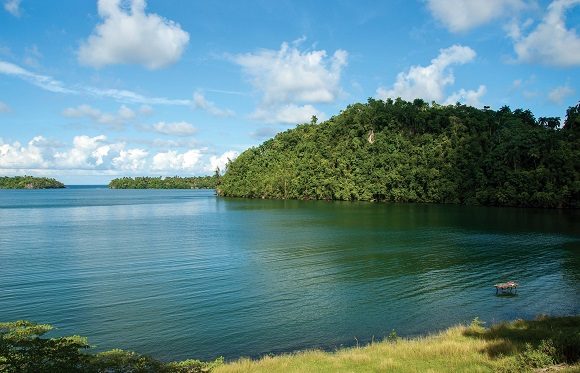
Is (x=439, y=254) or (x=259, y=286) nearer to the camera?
(x=259, y=286)

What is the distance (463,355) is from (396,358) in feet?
8.74

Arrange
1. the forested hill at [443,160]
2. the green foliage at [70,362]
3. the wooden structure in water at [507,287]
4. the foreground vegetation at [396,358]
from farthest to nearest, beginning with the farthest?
the forested hill at [443,160] → the wooden structure in water at [507,287] → the foreground vegetation at [396,358] → the green foliage at [70,362]

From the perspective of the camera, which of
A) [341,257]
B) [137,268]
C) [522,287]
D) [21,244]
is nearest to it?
[522,287]

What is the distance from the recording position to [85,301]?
31.2 metres

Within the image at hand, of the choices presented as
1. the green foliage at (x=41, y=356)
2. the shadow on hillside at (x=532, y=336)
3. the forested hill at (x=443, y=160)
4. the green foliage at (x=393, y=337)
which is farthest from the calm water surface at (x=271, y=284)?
the forested hill at (x=443, y=160)

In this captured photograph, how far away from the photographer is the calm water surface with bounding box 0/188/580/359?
25750 millimetres

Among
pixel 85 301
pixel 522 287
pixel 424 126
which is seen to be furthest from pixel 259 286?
pixel 424 126

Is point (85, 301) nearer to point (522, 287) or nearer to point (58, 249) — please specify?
point (58, 249)

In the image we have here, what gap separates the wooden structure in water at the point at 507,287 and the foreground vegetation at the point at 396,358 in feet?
35.5

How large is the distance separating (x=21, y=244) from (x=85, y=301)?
34.3m

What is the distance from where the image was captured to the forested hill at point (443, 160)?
12212 centimetres

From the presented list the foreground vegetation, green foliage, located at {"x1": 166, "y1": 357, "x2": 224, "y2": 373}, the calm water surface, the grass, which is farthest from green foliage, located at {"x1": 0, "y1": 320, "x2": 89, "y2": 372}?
the grass

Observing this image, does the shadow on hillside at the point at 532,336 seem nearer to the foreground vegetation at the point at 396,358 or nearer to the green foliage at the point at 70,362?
the foreground vegetation at the point at 396,358

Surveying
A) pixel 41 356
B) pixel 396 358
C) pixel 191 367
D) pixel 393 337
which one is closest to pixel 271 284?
pixel 393 337
